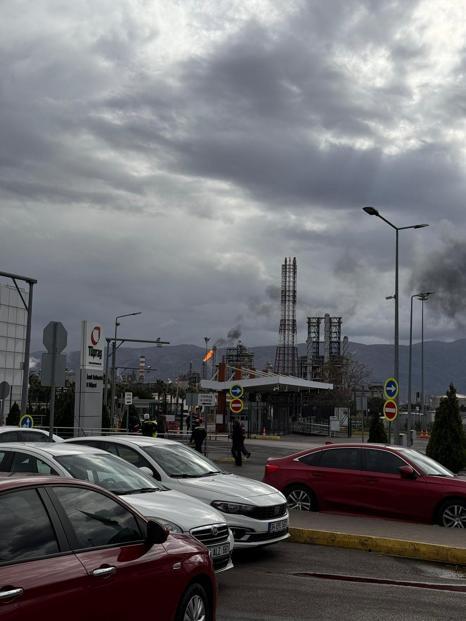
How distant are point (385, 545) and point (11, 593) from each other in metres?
8.23

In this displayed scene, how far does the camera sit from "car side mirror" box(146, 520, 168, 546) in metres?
5.28

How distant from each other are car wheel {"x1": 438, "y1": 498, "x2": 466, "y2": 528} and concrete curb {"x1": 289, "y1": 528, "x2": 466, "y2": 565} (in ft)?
7.07

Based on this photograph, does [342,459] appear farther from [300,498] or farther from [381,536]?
[381,536]

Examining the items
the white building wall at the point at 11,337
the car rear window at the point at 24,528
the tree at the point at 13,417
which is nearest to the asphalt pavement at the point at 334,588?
the car rear window at the point at 24,528

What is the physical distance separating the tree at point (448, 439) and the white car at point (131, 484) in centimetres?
1914

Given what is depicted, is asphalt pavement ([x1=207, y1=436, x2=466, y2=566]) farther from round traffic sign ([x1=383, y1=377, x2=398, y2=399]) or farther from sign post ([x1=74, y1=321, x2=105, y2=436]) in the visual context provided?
sign post ([x1=74, y1=321, x2=105, y2=436])

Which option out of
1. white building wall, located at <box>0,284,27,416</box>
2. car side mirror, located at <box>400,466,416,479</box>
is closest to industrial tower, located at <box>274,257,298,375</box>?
white building wall, located at <box>0,284,27,416</box>

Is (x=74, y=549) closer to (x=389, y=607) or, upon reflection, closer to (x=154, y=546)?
(x=154, y=546)

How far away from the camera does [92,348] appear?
1508 inches

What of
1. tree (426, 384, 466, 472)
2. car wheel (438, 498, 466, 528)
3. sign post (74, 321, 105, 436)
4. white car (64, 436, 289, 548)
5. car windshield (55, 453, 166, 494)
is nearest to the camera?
car windshield (55, 453, 166, 494)

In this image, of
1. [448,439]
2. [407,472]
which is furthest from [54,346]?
[448,439]

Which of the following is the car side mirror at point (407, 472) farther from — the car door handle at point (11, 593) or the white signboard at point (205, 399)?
the white signboard at point (205, 399)

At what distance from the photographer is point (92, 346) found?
3831 centimetres

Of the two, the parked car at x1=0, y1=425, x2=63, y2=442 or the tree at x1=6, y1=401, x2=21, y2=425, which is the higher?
the parked car at x1=0, y1=425, x2=63, y2=442
